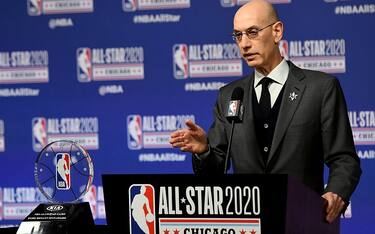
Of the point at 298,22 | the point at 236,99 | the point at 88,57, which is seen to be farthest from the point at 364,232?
the point at 236,99

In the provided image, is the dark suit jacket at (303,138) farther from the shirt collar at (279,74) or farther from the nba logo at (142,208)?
the nba logo at (142,208)

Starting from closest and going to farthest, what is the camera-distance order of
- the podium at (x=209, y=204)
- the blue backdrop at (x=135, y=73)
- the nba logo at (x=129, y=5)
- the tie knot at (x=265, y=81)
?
1. the podium at (x=209, y=204)
2. the tie knot at (x=265, y=81)
3. the blue backdrop at (x=135, y=73)
4. the nba logo at (x=129, y=5)

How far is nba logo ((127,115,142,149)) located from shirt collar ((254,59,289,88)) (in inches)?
88.6

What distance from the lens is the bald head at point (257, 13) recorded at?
9.24ft

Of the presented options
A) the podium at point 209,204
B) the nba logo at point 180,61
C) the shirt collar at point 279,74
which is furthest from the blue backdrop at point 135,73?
the podium at point 209,204

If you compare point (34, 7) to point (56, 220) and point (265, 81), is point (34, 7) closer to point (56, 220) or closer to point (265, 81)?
point (265, 81)

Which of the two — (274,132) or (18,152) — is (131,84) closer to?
(18,152)

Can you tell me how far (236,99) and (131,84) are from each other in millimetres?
2684

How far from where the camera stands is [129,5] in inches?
202

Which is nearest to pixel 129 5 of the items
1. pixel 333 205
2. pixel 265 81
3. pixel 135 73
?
pixel 135 73

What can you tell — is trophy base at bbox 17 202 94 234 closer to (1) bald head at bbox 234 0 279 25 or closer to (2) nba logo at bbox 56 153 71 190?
(2) nba logo at bbox 56 153 71 190

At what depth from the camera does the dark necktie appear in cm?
287

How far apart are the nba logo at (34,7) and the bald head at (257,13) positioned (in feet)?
8.91

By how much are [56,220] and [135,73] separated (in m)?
2.65
